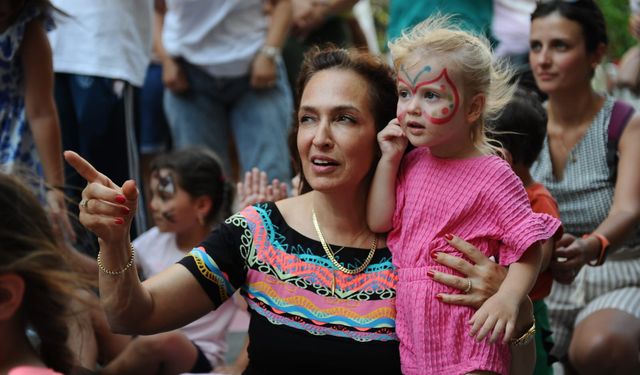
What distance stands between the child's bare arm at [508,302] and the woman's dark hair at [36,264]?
1.01 m

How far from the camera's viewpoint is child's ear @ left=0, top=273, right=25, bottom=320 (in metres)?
2.12

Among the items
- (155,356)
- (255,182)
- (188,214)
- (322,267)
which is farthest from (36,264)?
(188,214)

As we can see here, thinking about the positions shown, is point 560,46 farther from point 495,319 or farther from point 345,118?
point 495,319

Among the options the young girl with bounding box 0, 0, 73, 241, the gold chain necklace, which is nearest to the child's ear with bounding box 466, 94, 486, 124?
the gold chain necklace

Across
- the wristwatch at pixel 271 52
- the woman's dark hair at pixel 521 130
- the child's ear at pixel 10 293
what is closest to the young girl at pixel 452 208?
the woman's dark hair at pixel 521 130

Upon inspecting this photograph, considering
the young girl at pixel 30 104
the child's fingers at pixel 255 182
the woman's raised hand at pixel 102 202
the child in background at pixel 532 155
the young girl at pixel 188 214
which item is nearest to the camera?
the woman's raised hand at pixel 102 202

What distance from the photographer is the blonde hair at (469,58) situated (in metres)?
2.74

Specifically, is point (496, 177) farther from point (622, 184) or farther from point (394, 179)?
point (622, 184)

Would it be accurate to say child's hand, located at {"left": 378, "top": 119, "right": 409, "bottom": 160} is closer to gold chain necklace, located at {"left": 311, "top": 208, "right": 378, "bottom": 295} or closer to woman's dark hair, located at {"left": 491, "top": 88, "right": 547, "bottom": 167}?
gold chain necklace, located at {"left": 311, "top": 208, "right": 378, "bottom": 295}

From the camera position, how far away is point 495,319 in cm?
258

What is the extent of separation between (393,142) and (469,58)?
32 cm

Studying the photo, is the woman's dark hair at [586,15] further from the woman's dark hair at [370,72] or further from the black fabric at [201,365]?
the black fabric at [201,365]

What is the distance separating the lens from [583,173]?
4.00 m

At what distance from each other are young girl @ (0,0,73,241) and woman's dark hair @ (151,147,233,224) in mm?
736
